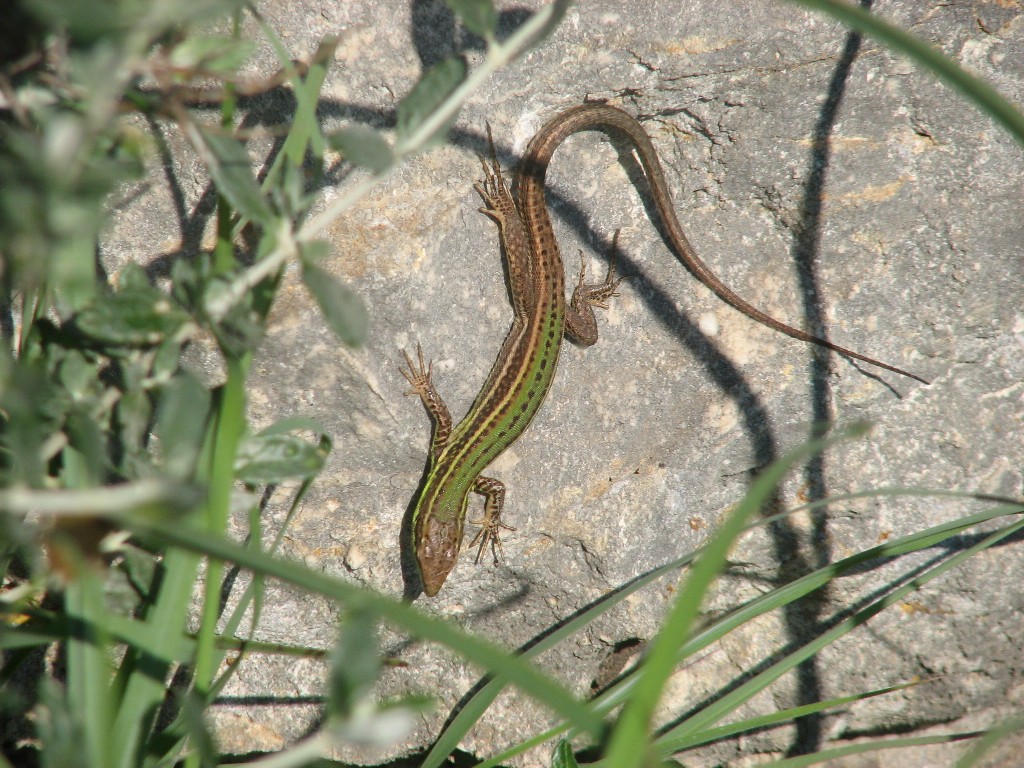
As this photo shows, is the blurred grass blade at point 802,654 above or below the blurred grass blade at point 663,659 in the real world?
above

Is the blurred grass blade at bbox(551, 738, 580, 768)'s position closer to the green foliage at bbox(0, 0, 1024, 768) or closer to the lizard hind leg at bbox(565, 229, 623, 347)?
the green foliage at bbox(0, 0, 1024, 768)

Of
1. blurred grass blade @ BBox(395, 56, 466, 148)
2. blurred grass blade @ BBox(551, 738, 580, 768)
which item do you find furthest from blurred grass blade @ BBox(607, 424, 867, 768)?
blurred grass blade @ BBox(551, 738, 580, 768)

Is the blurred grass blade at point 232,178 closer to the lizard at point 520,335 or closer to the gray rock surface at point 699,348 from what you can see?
the gray rock surface at point 699,348

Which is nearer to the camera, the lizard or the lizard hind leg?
the lizard

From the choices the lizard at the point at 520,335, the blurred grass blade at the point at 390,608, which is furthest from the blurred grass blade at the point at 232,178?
the lizard at the point at 520,335

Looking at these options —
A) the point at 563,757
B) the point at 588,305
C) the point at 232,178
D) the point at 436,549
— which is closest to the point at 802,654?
the point at 563,757

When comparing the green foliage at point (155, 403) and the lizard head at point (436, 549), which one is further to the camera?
the lizard head at point (436, 549)
